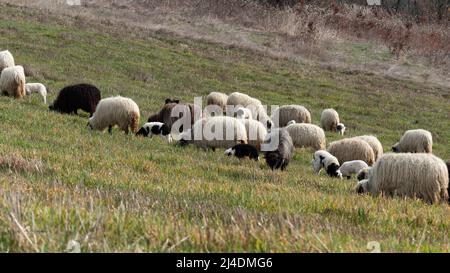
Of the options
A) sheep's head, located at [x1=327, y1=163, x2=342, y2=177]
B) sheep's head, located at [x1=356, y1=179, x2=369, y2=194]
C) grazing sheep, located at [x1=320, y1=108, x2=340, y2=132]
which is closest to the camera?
sheep's head, located at [x1=356, y1=179, x2=369, y2=194]

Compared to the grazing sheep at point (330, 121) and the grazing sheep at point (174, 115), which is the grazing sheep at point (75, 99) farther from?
the grazing sheep at point (330, 121)

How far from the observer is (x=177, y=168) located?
9.00m

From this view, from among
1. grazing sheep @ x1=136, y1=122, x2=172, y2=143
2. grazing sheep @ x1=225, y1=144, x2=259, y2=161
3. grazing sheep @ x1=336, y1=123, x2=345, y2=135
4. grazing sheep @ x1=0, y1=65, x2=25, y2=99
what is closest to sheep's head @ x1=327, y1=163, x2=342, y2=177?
grazing sheep @ x1=225, y1=144, x2=259, y2=161

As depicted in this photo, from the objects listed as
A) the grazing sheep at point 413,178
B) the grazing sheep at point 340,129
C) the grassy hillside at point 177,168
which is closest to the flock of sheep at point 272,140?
the grazing sheep at point 413,178

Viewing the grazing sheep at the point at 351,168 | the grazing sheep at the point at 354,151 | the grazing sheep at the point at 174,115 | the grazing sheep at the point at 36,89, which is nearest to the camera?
the grazing sheep at the point at 351,168

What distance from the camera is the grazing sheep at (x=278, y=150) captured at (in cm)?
1198

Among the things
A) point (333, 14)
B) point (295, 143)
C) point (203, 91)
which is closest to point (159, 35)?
point (203, 91)

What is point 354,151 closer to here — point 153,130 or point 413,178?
point 153,130

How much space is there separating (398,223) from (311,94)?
2403cm

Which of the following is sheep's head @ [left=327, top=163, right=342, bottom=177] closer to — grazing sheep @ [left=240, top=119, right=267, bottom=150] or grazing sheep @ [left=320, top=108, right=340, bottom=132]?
grazing sheep @ [left=240, top=119, right=267, bottom=150]

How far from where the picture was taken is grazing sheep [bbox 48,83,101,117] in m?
16.1

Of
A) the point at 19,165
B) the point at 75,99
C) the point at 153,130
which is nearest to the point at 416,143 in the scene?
the point at 153,130

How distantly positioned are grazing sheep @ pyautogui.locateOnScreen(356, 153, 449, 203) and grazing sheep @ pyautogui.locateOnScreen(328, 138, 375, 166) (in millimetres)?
5511

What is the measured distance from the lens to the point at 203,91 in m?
26.9
